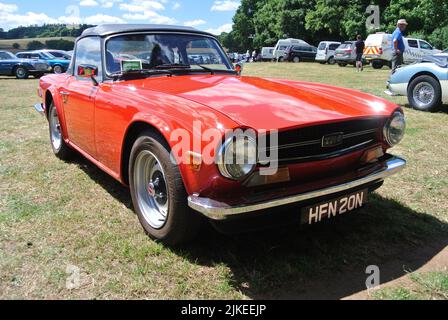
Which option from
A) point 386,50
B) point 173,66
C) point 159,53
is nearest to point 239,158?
point 173,66

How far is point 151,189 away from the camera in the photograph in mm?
2863

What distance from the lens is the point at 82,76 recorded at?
12.0ft

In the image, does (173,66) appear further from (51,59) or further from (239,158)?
(51,59)

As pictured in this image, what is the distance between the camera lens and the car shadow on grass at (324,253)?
94.3 inches

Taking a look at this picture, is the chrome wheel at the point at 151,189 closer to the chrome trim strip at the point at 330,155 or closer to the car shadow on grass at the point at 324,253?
the car shadow on grass at the point at 324,253

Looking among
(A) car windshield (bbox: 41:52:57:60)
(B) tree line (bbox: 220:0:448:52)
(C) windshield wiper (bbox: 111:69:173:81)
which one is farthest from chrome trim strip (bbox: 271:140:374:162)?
(B) tree line (bbox: 220:0:448:52)

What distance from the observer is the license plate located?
243 cm

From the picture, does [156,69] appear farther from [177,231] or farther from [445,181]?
[445,181]

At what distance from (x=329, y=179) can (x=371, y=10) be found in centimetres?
3367

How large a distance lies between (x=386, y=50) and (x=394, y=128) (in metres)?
21.6

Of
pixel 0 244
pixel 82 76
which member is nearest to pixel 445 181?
pixel 82 76

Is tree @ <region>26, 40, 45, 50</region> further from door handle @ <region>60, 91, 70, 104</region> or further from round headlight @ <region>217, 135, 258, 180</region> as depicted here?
round headlight @ <region>217, 135, 258, 180</region>

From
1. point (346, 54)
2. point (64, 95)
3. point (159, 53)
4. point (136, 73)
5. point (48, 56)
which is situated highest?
point (346, 54)

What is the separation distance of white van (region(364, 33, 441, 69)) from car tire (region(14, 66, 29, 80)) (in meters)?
17.7
